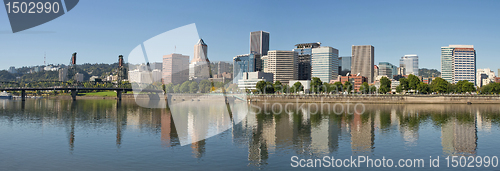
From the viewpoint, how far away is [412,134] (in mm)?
39594

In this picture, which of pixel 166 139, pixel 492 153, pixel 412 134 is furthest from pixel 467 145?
pixel 166 139

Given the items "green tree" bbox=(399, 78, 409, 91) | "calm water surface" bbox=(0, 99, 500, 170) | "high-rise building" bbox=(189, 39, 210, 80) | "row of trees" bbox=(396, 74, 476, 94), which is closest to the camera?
"high-rise building" bbox=(189, 39, 210, 80)

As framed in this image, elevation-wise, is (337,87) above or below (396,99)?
above

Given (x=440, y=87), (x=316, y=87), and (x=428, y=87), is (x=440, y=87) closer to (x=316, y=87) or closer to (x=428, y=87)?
(x=428, y=87)

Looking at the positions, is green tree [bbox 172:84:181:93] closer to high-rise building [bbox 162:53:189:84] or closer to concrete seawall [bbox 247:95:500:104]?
high-rise building [bbox 162:53:189:84]

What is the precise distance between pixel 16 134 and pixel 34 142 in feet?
25.3

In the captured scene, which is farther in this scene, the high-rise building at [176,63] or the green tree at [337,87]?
the green tree at [337,87]

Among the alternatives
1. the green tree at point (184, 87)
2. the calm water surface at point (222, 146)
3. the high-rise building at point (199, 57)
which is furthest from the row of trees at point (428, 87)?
the high-rise building at point (199, 57)

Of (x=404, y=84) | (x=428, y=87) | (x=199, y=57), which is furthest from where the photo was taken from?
(x=404, y=84)

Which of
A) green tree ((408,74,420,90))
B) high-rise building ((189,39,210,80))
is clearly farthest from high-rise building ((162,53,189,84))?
green tree ((408,74,420,90))

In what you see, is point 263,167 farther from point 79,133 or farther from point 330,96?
point 330,96

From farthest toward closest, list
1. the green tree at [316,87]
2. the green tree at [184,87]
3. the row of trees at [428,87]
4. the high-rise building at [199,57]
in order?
the green tree at [316,87]
the green tree at [184,87]
the row of trees at [428,87]
the high-rise building at [199,57]

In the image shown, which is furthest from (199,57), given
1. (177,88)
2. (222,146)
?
(177,88)

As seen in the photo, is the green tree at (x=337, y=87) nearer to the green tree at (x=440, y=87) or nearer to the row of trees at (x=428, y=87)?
the row of trees at (x=428, y=87)
